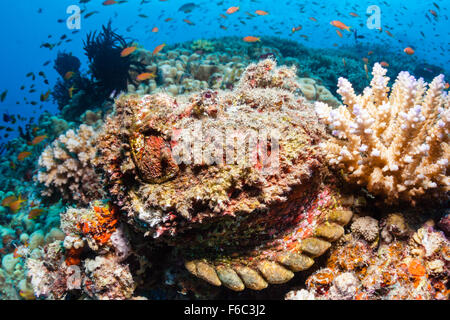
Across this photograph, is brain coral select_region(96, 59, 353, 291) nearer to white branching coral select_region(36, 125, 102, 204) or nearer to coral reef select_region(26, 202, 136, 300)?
coral reef select_region(26, 202, 136, 300)

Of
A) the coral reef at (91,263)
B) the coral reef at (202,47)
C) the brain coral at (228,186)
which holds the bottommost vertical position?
the coral reef at (91,263)

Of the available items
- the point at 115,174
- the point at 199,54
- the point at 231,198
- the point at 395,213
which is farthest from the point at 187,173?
the point at 199,54

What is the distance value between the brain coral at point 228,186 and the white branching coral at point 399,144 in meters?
0.23

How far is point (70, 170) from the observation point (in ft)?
A: 14.3

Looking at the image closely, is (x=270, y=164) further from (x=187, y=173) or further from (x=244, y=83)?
(x=244, y=83)

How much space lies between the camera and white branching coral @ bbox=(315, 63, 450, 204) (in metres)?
2.05

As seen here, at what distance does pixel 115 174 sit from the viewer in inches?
97.4

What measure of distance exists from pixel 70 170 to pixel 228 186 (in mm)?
3744

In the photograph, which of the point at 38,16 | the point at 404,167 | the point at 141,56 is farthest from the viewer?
the point at 38,16

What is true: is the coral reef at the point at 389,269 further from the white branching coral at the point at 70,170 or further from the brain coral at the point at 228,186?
the white branching coral at the point at 70,170

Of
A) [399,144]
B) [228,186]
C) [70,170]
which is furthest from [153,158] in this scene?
[70,170]

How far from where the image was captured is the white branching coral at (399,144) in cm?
205

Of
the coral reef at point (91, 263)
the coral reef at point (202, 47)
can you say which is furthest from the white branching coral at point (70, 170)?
the coral reef at point (202, 47)
